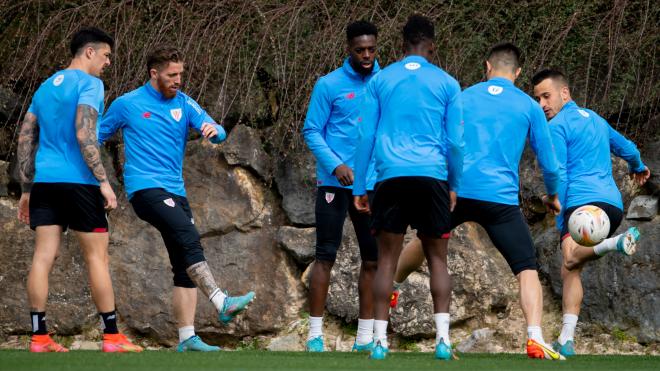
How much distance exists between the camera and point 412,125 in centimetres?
680

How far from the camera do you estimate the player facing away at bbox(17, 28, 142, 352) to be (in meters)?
7.30

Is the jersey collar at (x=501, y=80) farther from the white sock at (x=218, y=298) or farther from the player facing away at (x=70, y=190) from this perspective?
the player facing away at (x=70, y=190)

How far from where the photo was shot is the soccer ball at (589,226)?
25.5 ft

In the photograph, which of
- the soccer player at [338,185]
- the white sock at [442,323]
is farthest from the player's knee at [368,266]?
the white sock at [442,323]

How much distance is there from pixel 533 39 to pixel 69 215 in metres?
4.88

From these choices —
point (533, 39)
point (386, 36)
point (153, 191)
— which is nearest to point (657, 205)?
point (533, 39)

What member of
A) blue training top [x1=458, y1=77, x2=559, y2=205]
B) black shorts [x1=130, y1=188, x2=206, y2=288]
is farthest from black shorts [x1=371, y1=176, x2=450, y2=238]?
black shorts [x1=130, y1=188, x2=206, y2=288]

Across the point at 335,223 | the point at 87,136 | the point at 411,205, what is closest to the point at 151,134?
the point at 87,136

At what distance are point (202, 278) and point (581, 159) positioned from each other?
9.46ft

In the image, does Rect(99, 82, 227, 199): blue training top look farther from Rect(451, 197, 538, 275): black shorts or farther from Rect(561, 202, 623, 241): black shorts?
Rect(561, 202, 623, 241): black shorts

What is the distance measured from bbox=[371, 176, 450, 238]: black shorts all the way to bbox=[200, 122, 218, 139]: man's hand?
4.75 ft

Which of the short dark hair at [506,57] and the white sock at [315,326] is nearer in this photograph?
the short dark hair at [506,57]

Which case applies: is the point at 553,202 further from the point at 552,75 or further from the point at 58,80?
the point at 58,80

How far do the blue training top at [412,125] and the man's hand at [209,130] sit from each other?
4.18 ft
